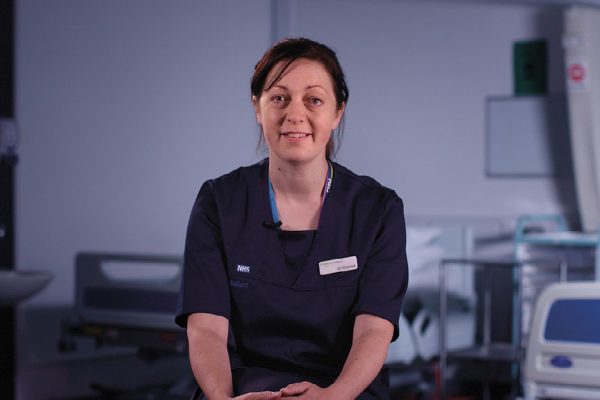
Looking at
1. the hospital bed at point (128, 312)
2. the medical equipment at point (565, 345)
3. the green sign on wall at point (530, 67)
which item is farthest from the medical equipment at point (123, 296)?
the green sign on wall at point (530, 67)

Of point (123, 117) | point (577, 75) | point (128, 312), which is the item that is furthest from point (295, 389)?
point (123, 117)

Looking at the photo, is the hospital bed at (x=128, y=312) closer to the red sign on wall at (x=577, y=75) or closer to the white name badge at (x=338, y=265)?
the white name badge at (x=338, y=265)

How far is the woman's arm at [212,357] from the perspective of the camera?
128cm

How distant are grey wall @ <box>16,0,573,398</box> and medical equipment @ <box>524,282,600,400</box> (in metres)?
1.77

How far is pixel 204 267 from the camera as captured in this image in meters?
1.40

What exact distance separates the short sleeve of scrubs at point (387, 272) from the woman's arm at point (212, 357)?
0.24 m

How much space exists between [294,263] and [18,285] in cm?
221

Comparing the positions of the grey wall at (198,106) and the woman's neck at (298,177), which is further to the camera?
the grey wall at (198,106)

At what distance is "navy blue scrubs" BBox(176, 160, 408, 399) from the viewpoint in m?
1.36

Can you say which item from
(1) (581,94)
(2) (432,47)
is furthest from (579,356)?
(2) (432,47)

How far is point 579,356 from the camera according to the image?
2.11 meters

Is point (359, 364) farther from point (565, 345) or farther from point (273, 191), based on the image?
point (565, 345)

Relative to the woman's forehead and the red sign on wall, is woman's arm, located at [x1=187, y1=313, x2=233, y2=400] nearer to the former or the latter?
the woman's forehead

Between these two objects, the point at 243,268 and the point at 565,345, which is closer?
the point at 243,268
